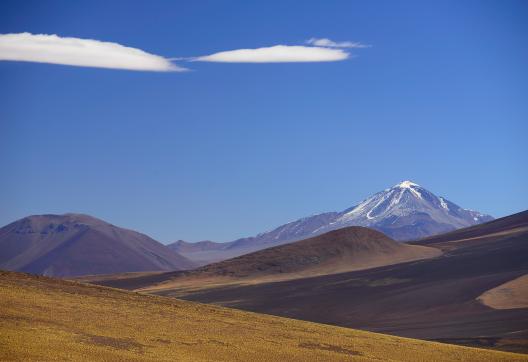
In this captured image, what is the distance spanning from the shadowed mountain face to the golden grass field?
11931 millimetres

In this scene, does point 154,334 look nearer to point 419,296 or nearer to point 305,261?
point 419,296

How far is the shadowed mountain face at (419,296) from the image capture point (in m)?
68.9

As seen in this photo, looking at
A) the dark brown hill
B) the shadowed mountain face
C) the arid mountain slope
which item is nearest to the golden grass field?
the shadowed mountain face

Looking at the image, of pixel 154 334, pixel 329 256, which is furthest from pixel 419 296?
pixel 329 256

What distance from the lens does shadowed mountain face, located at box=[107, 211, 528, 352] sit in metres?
68.9

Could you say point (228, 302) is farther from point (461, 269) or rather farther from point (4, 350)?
point (4, 350)

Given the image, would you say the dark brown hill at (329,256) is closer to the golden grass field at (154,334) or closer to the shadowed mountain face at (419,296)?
the shadowed mountain face at (419,296)

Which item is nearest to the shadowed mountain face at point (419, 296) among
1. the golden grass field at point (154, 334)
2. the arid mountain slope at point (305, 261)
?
the arid mountain slope at point (305, 261)

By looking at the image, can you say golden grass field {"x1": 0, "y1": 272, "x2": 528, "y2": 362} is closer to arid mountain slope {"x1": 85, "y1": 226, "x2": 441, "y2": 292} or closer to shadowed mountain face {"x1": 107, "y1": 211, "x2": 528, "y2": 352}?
shadowed mountain face {"x1": 107, "y1": 211, "x2": 528, "y2": 352}

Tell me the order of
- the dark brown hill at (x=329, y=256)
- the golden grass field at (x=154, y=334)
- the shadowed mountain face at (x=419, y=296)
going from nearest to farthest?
the golden grass field at (x=154, y=334), the shadowed mountain face at (x=419, y=296), the dark brown hill at (x=329, y=256)

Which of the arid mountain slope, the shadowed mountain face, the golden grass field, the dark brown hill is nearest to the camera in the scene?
the golden grass field

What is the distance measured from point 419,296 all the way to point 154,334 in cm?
5680

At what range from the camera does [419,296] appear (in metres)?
95.1

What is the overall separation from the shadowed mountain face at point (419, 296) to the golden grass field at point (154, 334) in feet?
39.1
